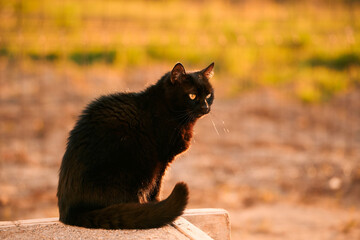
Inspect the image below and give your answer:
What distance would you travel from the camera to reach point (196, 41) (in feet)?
42.7

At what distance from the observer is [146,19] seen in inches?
626

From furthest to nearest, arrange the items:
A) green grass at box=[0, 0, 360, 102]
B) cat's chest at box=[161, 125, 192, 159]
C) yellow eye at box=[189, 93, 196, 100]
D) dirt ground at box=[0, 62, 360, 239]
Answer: green grass at box=[0, 0, 360, 102] → dirt ground at box=[0, 62, 360, 239] → yellow eye at box=[189, 93, 196, 100] → cat's chest at box=[161, 125, 192, 159]

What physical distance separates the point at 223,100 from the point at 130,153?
729 centimetres

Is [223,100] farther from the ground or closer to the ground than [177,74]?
farther from the ground

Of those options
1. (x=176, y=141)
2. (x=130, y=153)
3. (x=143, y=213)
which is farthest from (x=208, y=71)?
(x=143, y=213)

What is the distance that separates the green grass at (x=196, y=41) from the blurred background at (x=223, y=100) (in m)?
0.04

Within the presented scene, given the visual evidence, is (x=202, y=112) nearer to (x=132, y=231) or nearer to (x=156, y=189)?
(x=156, y=189)

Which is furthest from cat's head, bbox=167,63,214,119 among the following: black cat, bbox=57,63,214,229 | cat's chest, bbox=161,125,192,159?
cat's chest, bbox=161,125,192,159

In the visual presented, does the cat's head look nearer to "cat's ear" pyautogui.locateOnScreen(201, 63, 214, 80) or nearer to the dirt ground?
"cat's ear" pyautogui.locateOnScreen(201, 63, 214, 80)

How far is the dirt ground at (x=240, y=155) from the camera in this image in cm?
571

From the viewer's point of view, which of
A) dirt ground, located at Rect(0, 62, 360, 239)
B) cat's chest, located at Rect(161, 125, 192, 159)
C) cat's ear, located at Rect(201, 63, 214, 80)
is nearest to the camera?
cat's chest, located at Rect(161, 125, 192, 159)

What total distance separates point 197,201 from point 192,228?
348 cm

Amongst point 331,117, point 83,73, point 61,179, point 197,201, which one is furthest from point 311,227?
point 83,73

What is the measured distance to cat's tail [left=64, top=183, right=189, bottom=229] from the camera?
8.09ft
